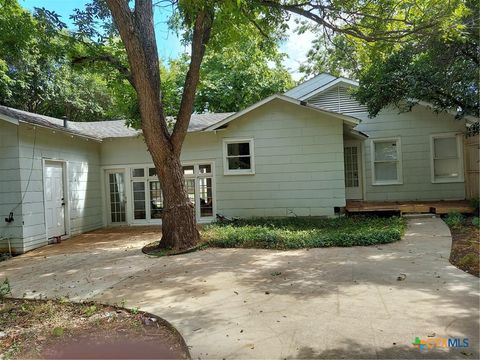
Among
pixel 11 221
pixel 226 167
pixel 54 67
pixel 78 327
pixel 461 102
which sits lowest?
pixel 78 327

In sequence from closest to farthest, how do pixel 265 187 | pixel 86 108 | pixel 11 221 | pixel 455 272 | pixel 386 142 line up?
1. pixel 455 272
2. pixel 11 221
3. pixel 265 187
4. pixel 386 142
5. pixel 86 108

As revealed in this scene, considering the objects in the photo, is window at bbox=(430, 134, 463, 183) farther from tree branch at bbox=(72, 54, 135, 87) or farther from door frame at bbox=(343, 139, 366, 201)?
tree branch at bbox=(72, 54, 135, 87)

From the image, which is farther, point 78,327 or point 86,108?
point 86,108

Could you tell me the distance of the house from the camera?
11547mm

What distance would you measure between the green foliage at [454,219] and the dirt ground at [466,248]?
7.3 inches

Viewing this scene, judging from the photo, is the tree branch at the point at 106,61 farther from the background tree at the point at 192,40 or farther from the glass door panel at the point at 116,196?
the glass door panel at the point at 116,196

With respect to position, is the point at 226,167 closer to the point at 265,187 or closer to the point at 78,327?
the point at 265,187

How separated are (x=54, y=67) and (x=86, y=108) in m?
4.13

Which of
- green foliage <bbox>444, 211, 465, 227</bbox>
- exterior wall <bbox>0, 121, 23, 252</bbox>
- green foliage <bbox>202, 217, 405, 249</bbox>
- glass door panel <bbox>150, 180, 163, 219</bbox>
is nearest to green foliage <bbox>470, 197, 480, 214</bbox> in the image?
green foliage <bbox>444, 211, 465, 227</bbox>

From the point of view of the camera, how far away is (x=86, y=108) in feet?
81.1

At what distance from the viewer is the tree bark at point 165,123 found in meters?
8.14

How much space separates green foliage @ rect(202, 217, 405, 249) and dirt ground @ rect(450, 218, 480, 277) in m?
1.18

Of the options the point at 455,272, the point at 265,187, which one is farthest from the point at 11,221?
the point at 455,272

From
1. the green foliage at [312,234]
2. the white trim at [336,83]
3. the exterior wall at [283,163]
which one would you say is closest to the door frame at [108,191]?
the exterior wall at [283,163]
